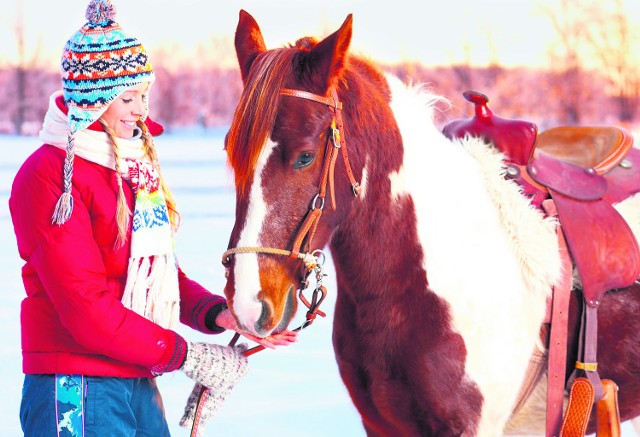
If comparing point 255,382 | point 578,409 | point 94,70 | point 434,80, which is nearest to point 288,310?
point 94,70

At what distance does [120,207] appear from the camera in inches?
69.4

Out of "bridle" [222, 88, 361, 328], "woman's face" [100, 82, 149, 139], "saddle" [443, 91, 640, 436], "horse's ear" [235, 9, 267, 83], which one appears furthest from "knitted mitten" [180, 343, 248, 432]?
"saddle" [443, 91, 640, 436]

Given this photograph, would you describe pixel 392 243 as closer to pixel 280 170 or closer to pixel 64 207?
pixel 280 170

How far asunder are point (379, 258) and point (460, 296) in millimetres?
238

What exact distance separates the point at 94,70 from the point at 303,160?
511 mm

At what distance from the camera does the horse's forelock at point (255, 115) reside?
66.8 inches

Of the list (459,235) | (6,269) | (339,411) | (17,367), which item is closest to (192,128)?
(6,269)

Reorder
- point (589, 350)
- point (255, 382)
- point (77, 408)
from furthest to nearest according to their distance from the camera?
point (255, 382) < point (589, 350) < point (77, 408)

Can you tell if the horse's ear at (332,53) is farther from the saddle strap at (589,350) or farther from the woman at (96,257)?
the saddle strap at (589,350)

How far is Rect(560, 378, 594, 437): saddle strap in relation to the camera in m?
2.03

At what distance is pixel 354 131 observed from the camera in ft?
6.03

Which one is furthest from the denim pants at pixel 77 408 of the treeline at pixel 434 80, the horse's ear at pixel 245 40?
the treeline at pixel 434 80

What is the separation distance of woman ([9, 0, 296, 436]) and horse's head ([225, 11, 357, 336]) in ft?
0.58

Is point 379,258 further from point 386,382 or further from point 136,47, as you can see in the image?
point 136,47
